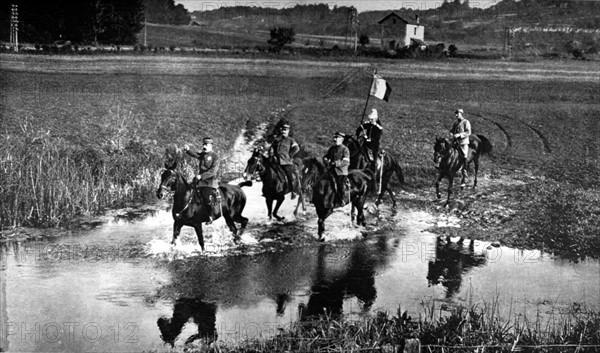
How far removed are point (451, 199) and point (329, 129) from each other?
8.84 feet

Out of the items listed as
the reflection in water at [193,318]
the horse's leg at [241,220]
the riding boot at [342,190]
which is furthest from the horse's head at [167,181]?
the riding boot at [342,190]

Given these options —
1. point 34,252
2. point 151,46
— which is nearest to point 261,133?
point 151,46

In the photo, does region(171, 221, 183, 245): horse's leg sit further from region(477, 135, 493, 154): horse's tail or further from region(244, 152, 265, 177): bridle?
region(477, 135, 493, 154): horse's tail

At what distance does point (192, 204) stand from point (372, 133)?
153 inches

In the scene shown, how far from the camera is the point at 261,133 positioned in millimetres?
10883

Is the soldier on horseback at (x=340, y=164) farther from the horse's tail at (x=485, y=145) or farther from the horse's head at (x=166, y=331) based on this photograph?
the horse's head at (x=166, y=331)

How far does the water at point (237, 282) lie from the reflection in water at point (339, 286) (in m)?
0.02

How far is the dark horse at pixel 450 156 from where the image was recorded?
11.2 meters

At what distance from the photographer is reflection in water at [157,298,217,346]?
273 inches

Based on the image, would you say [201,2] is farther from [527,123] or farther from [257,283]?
[527,123]

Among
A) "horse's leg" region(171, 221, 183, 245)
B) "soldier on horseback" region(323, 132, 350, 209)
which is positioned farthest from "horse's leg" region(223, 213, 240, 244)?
"soldier on horseback" region(323, 132, 350, 209)

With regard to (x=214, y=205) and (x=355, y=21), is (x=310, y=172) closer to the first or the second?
(x=214, y=205)

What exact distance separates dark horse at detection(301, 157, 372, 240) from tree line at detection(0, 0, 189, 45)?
332cm

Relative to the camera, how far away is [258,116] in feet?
35.9
